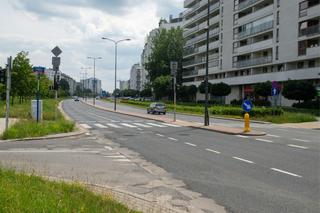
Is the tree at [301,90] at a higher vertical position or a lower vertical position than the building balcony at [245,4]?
lower

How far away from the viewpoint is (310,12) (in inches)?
2323

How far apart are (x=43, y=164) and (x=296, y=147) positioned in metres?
9.63

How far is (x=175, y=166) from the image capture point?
12734 millimetres

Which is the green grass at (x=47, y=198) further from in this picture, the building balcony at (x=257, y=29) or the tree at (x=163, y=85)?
the tree at (x=163, y=85)

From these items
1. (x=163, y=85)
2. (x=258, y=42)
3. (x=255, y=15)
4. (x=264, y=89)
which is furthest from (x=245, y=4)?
(x=163, y=85)

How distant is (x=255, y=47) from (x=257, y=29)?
284 cm

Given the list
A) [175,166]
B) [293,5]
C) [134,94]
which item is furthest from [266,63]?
[134,94]

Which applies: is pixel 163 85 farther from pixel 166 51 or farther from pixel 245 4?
pixel 245 4

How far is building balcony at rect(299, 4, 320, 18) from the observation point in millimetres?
57612

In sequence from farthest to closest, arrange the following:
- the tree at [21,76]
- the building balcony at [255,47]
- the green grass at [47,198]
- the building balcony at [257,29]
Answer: the building balcony at [257,29]
the building balcony at [255,47]
the tree at [21,76]
the green grass at [47,198]

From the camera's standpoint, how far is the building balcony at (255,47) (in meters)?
70.0

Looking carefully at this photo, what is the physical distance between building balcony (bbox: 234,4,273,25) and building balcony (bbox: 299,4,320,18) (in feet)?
28.9

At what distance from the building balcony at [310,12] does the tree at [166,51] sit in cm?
5684

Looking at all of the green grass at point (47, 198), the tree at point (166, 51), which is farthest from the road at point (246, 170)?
the tree at point (166, 51)
